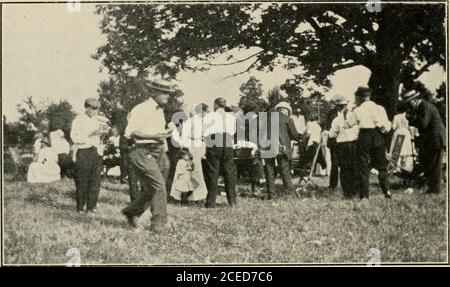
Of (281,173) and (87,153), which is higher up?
(87,153)

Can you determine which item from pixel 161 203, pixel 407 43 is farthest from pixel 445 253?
pixel 161 203

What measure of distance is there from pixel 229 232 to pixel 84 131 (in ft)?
7.89

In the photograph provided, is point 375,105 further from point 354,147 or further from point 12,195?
point 12,195

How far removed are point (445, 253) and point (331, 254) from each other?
1.49 m

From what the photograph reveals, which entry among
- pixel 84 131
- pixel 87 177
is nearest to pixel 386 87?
pixel 84 131

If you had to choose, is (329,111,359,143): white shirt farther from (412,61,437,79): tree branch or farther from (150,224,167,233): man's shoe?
(150,224,167,233): man's shoe

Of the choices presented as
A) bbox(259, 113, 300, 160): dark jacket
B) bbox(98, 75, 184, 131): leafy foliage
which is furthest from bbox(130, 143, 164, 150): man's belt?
bbox(259, 113, 300, 160): dark jacket

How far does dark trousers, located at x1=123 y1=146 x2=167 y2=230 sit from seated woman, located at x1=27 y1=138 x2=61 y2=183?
1.35 m

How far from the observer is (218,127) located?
9.44 metres

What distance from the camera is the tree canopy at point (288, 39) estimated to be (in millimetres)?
9172

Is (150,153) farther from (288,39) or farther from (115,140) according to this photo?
(288,39)

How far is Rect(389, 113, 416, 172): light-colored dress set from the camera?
378 inches

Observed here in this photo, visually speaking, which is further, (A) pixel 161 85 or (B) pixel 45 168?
(B) pixel 45 168

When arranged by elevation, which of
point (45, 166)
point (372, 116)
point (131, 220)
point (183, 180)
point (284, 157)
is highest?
point (372, 116)
